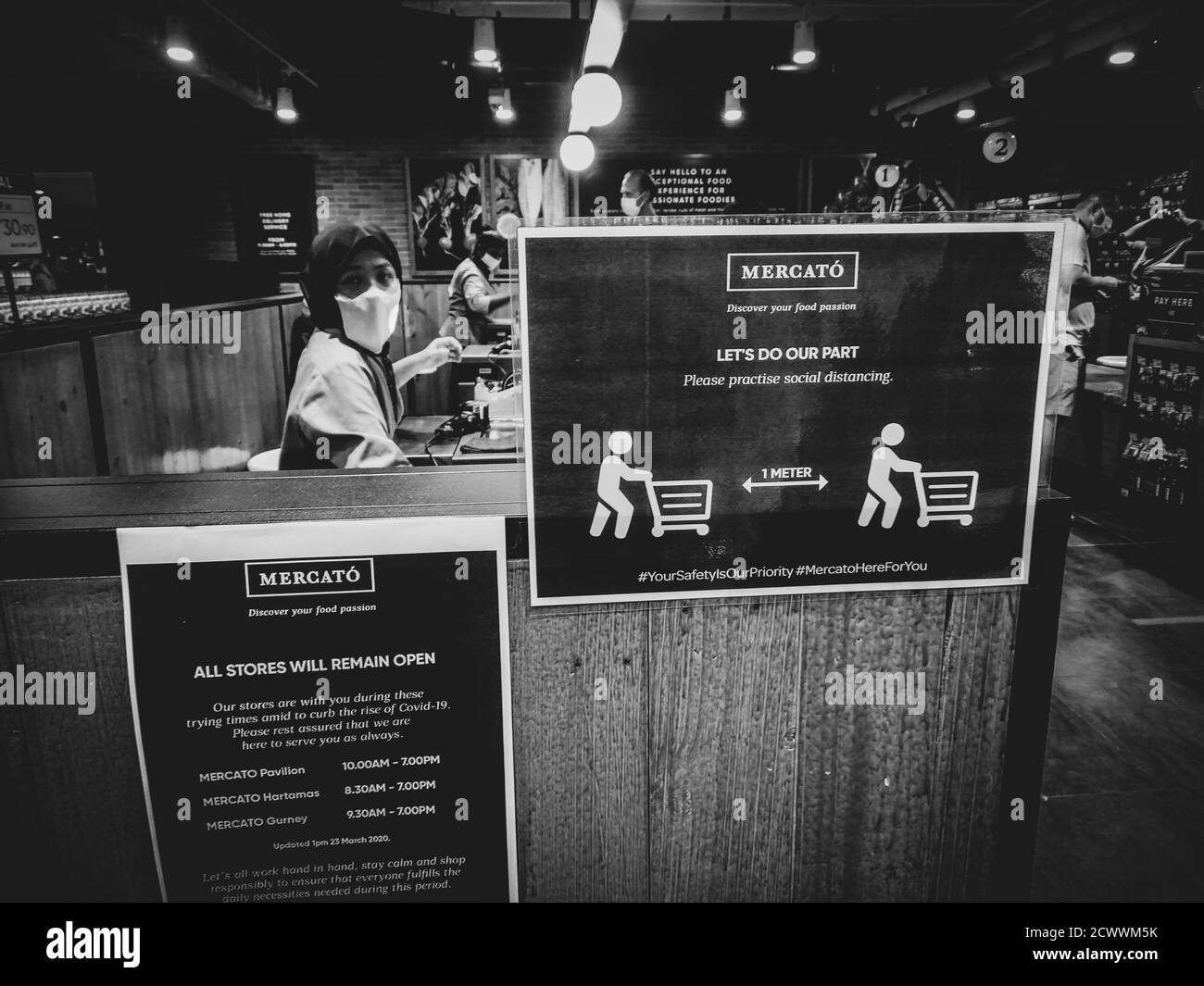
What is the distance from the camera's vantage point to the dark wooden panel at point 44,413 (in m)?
3.36

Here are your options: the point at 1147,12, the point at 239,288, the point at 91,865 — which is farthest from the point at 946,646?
the point at 239,288

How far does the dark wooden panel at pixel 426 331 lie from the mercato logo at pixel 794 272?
8.45m

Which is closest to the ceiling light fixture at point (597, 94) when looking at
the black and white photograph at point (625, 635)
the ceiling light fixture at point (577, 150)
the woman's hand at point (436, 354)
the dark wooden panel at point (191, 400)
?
the ceiling light fixture at point (577, 150)

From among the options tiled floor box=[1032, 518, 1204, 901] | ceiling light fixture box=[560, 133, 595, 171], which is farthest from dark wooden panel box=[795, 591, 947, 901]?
ceiling light fixture box=[560, 133, 595, 171]

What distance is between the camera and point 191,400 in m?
5.12

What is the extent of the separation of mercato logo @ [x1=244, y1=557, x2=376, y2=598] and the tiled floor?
2003mm

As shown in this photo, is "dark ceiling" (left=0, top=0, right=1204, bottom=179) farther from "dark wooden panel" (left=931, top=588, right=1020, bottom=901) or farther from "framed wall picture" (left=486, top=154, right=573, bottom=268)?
"dark wooden panel" (left=931, top=588, right=1020, bottom=901)

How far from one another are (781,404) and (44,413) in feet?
13.0

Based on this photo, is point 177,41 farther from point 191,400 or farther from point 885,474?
point 885,474

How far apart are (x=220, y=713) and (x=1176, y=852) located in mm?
2603

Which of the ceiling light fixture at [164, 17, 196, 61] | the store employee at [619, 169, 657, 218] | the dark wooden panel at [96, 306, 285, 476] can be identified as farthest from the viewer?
the store employee at [619, 169, 657, 218]

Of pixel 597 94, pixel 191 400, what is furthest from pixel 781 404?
pixel 191 400

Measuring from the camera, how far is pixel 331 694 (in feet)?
3.00

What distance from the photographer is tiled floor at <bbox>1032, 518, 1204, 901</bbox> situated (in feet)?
6.95
